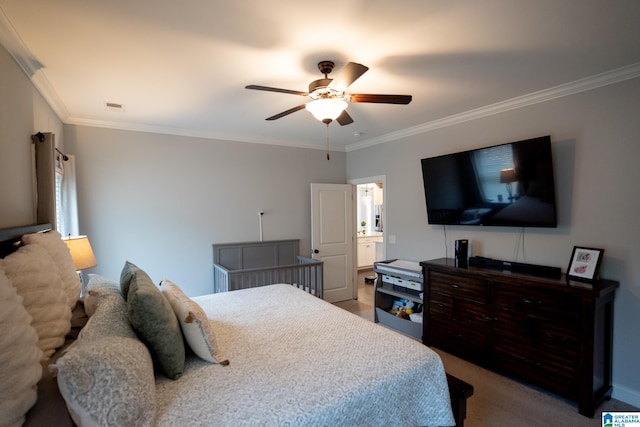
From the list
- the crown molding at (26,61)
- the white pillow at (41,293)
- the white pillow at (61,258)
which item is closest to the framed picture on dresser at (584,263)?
the white pillow at (41,293)

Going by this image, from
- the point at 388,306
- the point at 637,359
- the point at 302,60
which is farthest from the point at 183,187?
the point at 637,359

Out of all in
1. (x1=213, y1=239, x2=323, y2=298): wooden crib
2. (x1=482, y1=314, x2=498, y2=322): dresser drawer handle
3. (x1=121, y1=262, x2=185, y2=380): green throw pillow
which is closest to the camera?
(x1=121, y1=262, x2=185, y2=380): green throw pillow

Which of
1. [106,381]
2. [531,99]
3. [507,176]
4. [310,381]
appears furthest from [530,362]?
[106,381]

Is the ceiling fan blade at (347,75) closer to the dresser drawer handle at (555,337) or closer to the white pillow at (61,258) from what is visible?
the white pillow at (61,258)

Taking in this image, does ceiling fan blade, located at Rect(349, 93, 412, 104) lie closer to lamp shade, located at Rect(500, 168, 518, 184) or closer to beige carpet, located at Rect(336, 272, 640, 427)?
lamp shade, located at Rect(500, 168, 518, 184)

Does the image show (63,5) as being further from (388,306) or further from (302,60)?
(388,306)

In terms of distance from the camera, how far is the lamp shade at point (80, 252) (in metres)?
2.53

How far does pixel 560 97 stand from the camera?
2814 millimetres

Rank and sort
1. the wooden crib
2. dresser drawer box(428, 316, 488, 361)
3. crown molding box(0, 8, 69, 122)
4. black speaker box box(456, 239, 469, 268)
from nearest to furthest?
1. crown molding box(0, 8, 69, 122)
2. dresser drawer box(428, 316, 488, 361)
3. black speaker box box(456, 239, 469, 268)
4. the wooden crib

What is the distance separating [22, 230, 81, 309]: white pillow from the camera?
1700 millimetres

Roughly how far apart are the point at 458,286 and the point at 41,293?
127 inches

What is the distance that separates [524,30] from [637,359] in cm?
266

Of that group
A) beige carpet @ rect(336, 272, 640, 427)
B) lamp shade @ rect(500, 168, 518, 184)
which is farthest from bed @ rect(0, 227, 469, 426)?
lamp shade @ rect(500, 168, 518, 184)

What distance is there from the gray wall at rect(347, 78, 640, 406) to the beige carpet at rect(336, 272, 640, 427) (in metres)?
0.52
